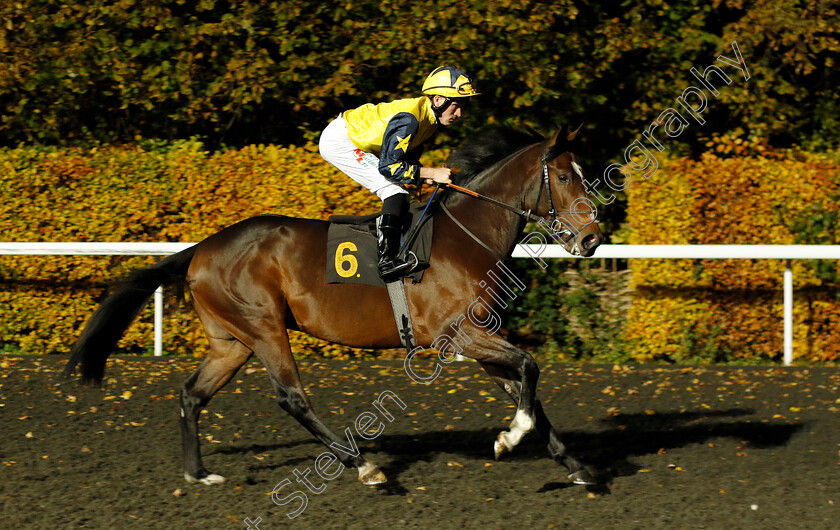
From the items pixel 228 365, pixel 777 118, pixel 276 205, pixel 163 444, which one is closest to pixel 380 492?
pixel 228 365

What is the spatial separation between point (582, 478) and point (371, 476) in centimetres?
111

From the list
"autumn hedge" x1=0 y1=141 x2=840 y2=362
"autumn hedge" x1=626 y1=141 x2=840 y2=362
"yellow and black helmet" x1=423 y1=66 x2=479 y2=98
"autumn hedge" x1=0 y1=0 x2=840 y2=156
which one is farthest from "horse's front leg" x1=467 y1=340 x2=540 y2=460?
"autumn hedge" x1=0 y1=0 x2=840 y2=156

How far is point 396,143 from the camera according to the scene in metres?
5.07

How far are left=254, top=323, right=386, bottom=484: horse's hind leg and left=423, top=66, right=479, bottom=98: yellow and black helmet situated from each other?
158 cm

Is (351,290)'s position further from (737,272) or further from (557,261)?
(737,272)

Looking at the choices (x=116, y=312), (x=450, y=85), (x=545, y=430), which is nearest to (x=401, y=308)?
(x=545, y=430)

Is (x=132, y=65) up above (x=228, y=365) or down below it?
above

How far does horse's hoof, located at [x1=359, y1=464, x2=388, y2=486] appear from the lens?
5.08 m

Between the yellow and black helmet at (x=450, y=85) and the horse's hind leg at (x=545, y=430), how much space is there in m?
1.47

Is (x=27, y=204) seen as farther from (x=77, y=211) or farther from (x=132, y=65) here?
(x=132, y=65)

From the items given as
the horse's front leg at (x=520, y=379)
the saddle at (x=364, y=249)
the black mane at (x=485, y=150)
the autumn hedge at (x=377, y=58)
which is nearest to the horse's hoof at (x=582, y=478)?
the horse's front leg at (x=520, y=379)

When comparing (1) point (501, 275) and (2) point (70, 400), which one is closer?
(1) point (501, 275)

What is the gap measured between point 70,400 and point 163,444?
139 centimetres

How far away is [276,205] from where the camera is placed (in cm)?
903
